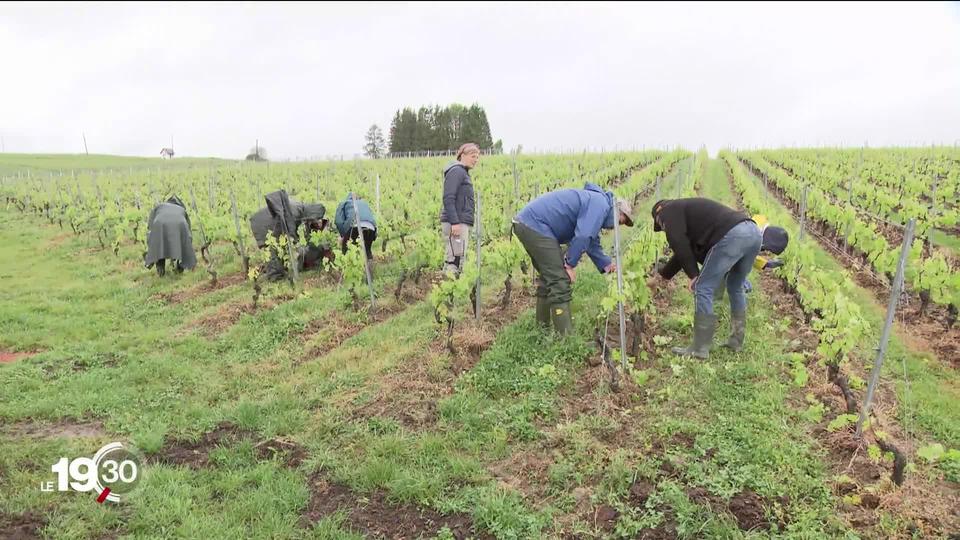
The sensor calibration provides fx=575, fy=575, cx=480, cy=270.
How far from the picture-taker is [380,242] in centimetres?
1009

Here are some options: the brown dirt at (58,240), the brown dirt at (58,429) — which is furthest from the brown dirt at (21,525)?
the brown dirt at (58,240)

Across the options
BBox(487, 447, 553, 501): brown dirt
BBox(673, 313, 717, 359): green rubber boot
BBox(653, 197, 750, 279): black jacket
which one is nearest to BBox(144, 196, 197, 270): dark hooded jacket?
BBox(487, 447, 553, 501): brown dirt

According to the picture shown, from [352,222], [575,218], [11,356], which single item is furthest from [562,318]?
[11,356]

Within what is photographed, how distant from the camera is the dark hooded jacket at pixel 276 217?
27.3ft

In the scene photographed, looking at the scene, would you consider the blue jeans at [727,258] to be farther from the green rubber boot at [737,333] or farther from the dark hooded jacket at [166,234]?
the dark hooded jacket at [166,234]

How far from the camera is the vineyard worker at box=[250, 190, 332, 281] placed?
8.45 metres

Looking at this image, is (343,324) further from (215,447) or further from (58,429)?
(58,429)

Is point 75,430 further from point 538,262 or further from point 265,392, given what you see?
point 538,262

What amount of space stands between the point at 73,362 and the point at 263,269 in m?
3.56

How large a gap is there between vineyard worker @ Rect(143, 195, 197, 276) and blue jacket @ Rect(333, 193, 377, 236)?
2733 millimetres

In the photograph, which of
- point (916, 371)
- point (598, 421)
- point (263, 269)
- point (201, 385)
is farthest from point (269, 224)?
point (916, 371)

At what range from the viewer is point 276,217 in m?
8.41

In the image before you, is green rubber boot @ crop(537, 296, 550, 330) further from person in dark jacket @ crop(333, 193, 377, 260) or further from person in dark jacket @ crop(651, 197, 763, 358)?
person in dark jacket @ crop(333, 193, 377, 260)

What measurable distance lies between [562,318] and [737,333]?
1567 mm
